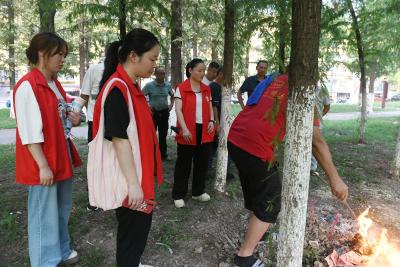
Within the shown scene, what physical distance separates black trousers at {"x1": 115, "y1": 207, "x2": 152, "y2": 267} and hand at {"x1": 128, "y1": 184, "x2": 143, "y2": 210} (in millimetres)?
136

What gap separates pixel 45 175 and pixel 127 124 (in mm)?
833

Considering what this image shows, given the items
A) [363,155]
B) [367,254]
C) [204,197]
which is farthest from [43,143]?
[363,155]

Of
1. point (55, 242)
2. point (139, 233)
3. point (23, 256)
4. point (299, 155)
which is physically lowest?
point (23, 256)

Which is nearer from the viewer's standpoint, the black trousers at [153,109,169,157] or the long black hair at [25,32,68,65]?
the long black hair at [25,32,68,65]

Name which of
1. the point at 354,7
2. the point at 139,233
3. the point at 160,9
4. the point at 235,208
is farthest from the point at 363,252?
the point at 354,7

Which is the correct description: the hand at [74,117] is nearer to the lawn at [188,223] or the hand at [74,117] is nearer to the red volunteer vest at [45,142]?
the red volunteer vest at [45,142]

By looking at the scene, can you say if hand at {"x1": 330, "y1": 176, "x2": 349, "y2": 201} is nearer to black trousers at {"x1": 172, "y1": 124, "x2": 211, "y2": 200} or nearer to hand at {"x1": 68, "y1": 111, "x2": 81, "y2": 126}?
hand at {"x1": 68, "y1": 111, "x2": 81, "y2": 126}

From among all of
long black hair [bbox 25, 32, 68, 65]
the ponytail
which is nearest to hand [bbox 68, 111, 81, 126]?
long black hair [bbox 25, 32, 68, 65]

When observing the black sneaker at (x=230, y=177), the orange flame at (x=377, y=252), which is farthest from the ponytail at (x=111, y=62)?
the black sneaker at (x=230, y=177)

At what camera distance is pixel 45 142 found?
258cm

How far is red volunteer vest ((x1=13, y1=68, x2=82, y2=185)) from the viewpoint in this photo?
2.54 m

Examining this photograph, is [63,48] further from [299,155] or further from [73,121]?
[299,155]

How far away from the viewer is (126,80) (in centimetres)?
217

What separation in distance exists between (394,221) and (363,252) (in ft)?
3.75
